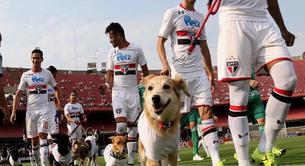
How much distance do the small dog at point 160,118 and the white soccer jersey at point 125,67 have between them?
3.35 meters

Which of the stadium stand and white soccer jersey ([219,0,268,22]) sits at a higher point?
white soccer jersey ([219,0,268,22])

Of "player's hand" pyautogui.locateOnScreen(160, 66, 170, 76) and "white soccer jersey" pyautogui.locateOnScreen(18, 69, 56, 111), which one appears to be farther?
"white soccer jersey" pyautogui.locateOnScreen(18, 69, 56, 111)

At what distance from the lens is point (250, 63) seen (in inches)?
181

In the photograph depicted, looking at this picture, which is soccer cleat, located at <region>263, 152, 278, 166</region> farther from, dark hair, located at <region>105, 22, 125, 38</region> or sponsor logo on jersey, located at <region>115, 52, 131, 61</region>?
dark hair, located at <region>105, 22, 125, 38</region>

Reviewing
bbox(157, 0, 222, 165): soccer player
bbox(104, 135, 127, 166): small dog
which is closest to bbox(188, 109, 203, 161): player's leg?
bbox(104, 135, 127, 166): small dog

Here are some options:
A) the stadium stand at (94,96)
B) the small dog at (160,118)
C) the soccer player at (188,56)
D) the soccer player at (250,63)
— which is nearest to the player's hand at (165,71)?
the soccer player at (188,56)

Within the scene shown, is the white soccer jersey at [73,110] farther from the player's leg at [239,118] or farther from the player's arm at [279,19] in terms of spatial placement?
the player's leg at [239,118]

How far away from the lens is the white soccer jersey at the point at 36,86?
10.4 metres

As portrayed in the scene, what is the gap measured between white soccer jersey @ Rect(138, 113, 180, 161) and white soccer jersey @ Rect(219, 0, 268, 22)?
1.38 metres

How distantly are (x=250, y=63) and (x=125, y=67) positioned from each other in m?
4.10

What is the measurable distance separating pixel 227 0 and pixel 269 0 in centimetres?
55

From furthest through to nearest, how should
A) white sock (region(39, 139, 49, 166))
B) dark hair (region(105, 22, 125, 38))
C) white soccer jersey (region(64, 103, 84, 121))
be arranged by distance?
white soccer jersey (region(64, 103, 84, 121)) → white sock (region(39, 139, 49, 166)) → dark hair (region(105, 22, 125, 38))

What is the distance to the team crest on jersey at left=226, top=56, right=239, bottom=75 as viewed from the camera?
4527 mm

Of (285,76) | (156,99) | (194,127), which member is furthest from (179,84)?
(194,127)
